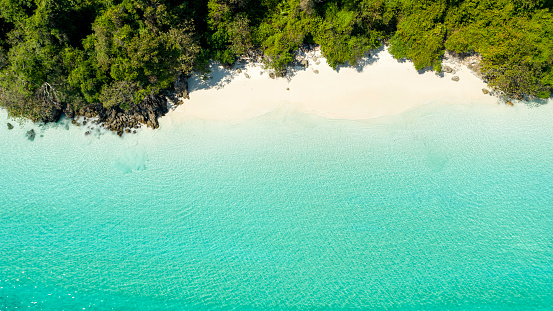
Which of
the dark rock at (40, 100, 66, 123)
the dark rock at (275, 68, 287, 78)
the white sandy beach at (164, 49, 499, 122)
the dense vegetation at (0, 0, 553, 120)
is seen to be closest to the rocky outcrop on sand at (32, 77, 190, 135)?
the dark rock at (40, 100, 66, 123)

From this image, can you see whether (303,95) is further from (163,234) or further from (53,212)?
(53,212)

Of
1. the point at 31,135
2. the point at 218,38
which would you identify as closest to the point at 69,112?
the point at 31,135

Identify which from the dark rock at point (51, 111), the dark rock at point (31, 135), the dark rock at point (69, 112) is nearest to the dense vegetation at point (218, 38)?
the dark rock at point (51, 111)

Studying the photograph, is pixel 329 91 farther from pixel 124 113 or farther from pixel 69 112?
pixel 69 112

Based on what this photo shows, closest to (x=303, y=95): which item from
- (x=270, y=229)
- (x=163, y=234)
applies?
(x=270, y=229)

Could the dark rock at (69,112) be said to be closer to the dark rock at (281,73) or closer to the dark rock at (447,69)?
the dark rock at (281,73)

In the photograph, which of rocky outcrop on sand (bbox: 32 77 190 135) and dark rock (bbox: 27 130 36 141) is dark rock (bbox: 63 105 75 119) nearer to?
rocky outcrop on sand (bbox: 32 77 190 135)
